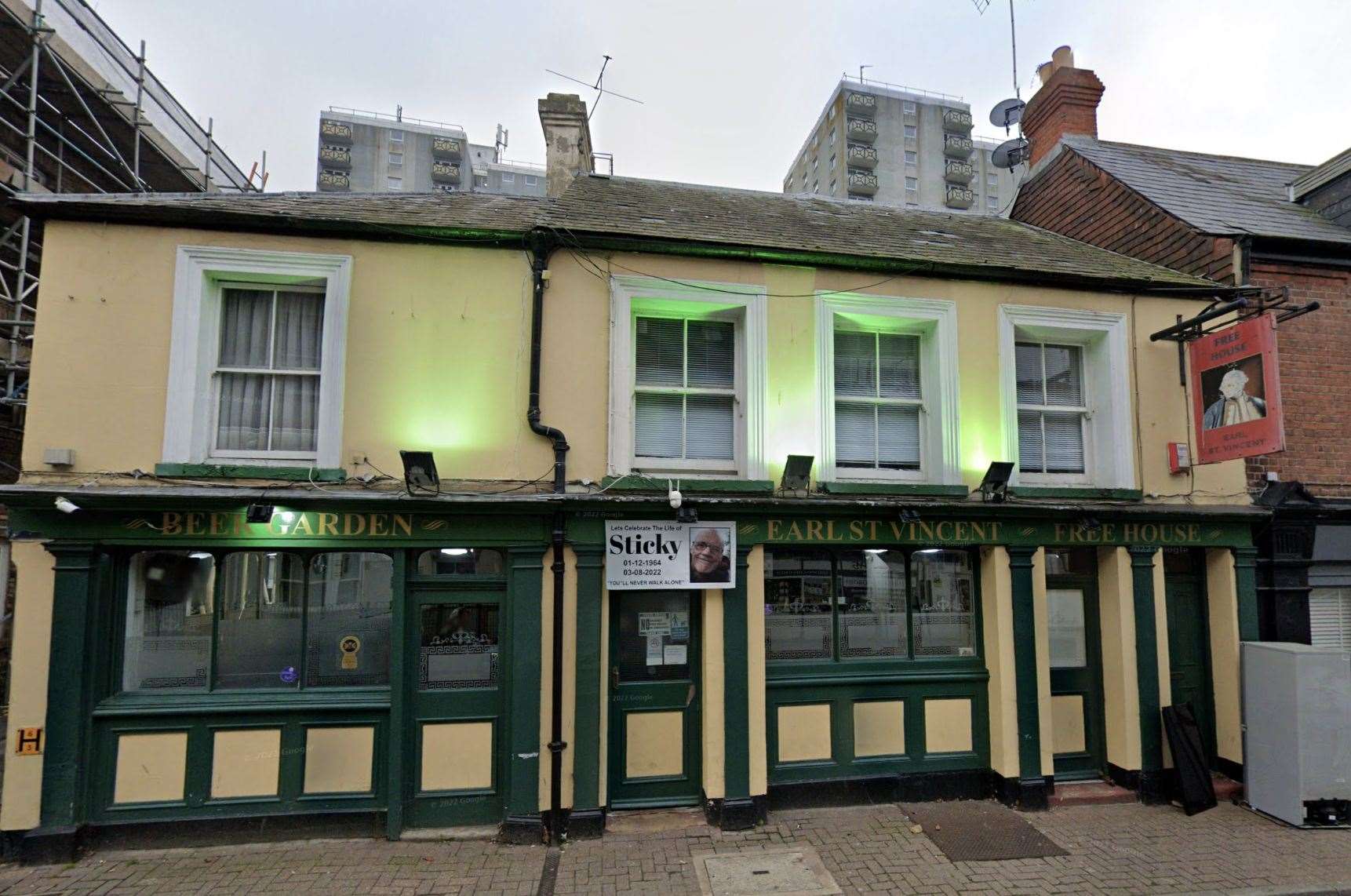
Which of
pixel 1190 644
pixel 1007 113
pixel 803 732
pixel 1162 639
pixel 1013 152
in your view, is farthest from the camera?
pixel 1007 113

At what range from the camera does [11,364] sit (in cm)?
906

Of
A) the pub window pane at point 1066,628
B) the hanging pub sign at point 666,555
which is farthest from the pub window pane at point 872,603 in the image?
the pub window pane at point 1066,628

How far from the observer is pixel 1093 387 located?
809 centimetres

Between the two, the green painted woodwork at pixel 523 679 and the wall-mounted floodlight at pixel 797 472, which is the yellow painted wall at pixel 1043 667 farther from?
the green painted woodwork at pixel 523 679

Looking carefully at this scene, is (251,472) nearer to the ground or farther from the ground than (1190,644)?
farther from the ground

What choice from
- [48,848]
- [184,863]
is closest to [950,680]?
[184,863]

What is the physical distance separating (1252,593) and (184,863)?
11.0 metres

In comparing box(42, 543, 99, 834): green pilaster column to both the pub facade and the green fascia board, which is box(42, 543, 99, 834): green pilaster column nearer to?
the pub facade

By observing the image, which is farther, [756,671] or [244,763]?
[756,671]

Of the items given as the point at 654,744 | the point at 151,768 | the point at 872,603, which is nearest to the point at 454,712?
the point at 654,744

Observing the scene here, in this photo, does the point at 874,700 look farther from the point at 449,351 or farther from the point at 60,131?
the point at 60,131

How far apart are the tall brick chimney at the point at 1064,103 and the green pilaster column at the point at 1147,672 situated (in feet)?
24.2

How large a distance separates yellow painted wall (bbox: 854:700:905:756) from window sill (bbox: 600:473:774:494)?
253cm

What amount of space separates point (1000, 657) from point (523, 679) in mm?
4893
